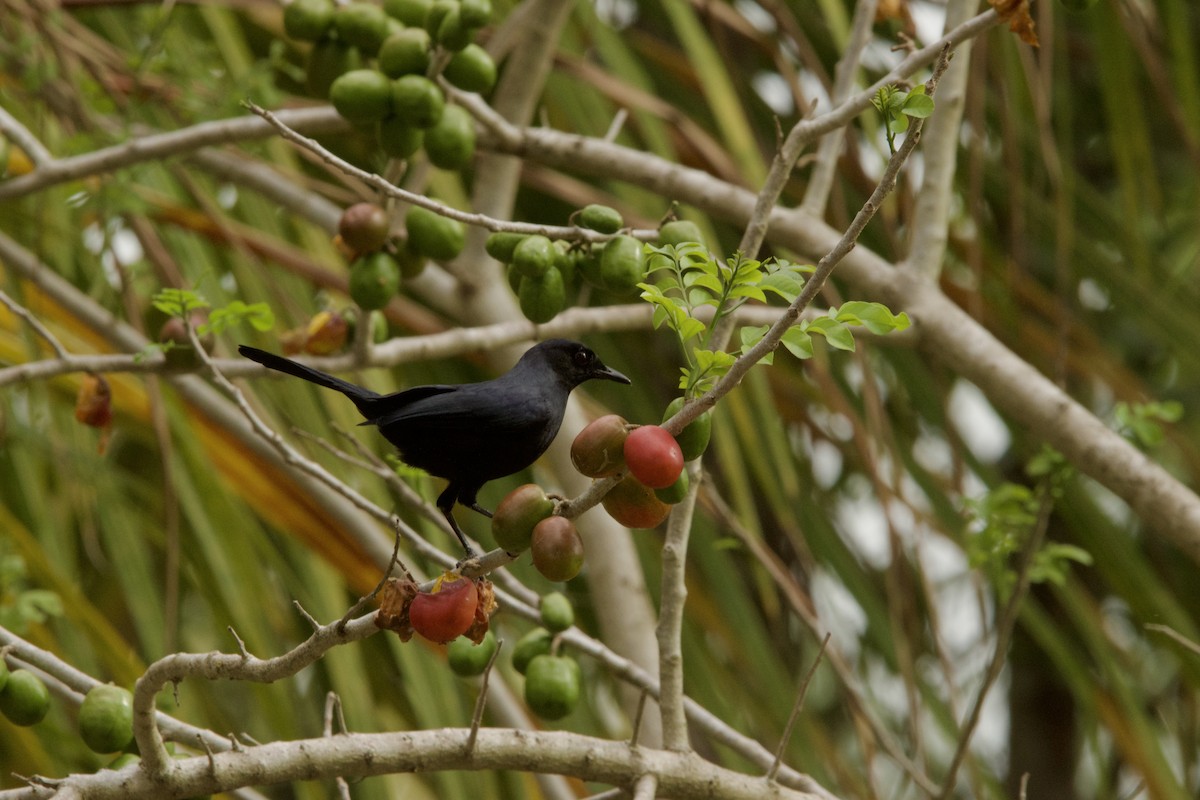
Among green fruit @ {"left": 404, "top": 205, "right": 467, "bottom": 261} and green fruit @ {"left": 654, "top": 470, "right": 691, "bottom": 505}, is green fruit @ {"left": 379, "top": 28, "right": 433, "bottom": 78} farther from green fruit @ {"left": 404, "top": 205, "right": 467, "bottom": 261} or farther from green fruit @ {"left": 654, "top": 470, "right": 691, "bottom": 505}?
green fruit @ {"left": 654, "top": 470, "right": 691, "bottom": 505}

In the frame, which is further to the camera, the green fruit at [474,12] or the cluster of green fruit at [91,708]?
the green fruit at [474,12]

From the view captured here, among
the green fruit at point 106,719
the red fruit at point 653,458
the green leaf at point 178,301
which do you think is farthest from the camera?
the green leaf at point 178,301

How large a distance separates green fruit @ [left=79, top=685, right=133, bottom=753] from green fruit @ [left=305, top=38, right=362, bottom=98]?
124 cm

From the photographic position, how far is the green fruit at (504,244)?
1940 millimetres

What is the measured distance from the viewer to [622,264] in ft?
5.95

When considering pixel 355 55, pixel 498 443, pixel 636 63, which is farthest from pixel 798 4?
pixel 498 443

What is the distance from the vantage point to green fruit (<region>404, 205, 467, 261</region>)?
2.29 meters

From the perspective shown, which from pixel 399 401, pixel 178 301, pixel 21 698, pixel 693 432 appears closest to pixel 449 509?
pixel 399 401

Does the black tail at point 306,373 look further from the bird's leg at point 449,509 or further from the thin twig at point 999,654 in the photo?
the thin twig at point 999,654

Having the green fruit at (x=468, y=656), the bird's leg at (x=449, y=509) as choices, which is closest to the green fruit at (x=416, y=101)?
the bird's leg at (x=449, y=509)

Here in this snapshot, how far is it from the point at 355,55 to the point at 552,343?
707 mm

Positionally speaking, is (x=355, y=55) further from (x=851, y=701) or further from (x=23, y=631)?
(x=851, y=701)

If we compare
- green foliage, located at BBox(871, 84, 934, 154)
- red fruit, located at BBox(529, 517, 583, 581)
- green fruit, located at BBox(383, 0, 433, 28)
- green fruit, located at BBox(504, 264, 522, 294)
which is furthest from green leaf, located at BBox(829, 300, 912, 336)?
green fruit, located at BBox(383, 0, 433, 28)

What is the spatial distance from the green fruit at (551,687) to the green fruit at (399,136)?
0.88 m
